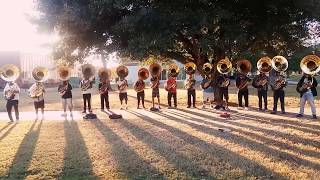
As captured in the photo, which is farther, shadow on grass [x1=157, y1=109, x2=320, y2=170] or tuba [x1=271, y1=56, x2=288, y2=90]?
tuba [x1=271, y1=56, x2=288, y2=90]

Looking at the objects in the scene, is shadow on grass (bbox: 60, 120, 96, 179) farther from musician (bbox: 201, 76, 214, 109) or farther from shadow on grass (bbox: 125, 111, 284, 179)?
musician (bbox: 201, 76, 214, 109)

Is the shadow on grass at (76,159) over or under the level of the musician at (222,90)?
under

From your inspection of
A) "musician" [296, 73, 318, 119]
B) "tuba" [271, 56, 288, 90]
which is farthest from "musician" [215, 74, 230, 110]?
"musician" [296, 73, 318, 119]

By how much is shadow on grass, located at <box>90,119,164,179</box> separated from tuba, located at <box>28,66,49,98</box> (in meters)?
5.76

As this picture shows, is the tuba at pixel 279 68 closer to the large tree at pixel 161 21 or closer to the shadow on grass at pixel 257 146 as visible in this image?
the large tree at pixel 161 21

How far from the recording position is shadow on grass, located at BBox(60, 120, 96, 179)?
8.25 m

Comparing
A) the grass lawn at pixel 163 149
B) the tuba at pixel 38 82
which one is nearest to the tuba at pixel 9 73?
the tuba at pixel 38 82

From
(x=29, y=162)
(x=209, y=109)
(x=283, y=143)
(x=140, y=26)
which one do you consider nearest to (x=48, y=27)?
(x=140, y=26)

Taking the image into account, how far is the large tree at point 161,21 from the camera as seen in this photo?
14.4 m

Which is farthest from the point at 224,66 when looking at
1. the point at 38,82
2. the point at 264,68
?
the point at 38,82

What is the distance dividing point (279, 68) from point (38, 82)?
846 centimetres

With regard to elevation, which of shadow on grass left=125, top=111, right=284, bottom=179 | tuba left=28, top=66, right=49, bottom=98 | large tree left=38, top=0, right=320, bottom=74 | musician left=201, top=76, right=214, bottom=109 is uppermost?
large tree left=38, top=0, right=320, bottom=74

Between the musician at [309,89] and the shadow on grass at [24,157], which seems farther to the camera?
the musician at [309,89]

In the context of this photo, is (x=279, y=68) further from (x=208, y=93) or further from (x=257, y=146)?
(x=257, y=146)
